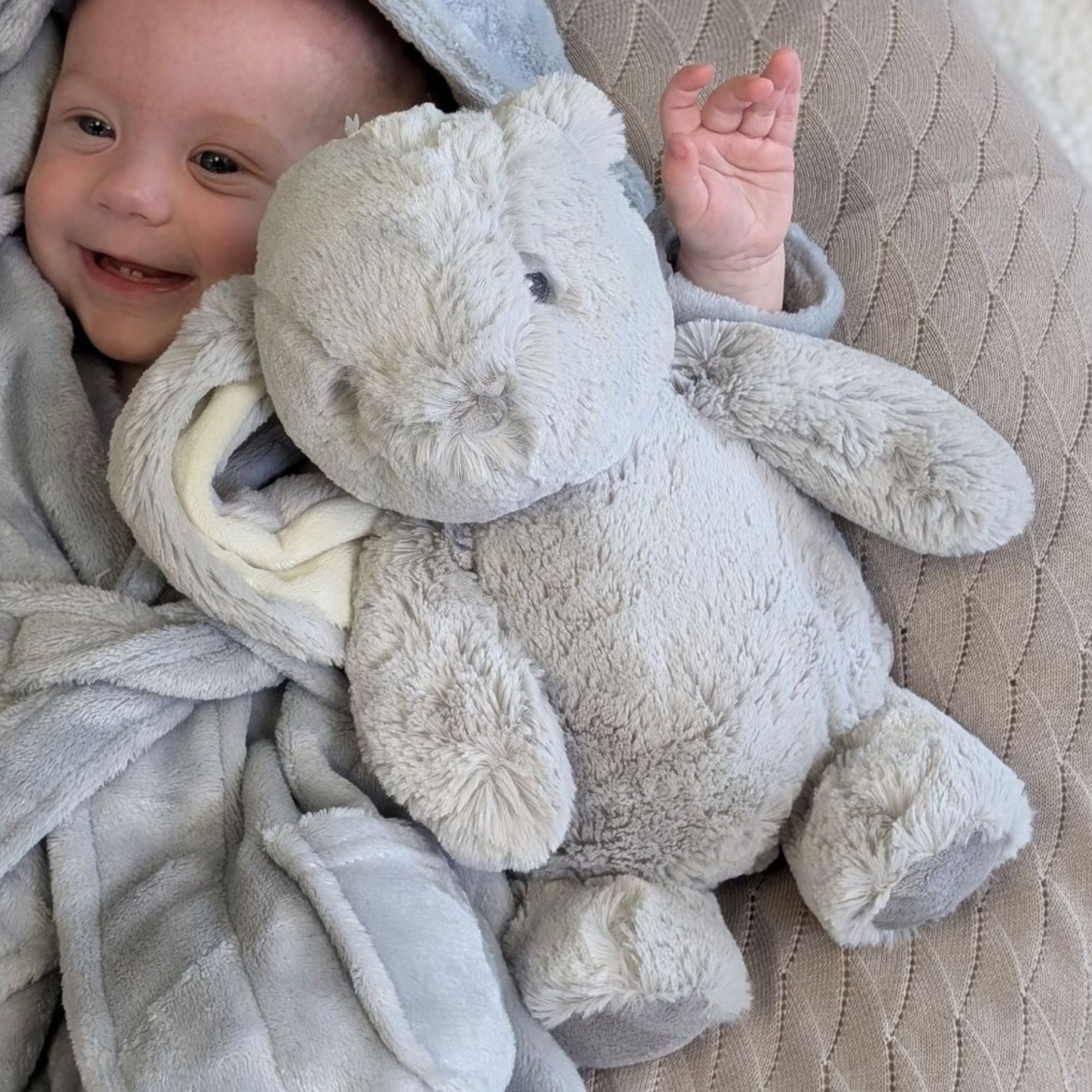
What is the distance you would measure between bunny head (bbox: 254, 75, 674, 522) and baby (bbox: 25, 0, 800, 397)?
6.2 inches

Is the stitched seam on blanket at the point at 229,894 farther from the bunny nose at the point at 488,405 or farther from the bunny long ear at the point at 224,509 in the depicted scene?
the bunny nose at the point at 488,405

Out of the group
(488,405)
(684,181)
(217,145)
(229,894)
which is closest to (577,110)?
(684,181)

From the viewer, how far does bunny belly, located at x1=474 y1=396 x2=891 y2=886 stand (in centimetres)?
79

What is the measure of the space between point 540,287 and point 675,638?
24 centimetres

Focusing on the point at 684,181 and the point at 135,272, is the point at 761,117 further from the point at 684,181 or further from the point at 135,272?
the point at 135,272

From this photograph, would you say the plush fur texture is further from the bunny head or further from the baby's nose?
the baby's nose

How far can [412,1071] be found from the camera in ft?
2.30

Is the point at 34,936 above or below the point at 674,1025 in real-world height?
below

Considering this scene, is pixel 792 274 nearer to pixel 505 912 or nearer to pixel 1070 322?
pixel 1070 322

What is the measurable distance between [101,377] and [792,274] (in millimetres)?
592

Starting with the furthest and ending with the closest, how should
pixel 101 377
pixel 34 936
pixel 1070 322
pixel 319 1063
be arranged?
1. pixel 101 377
2. pixel 1070 322
3. pixel 34 936
4. pixel 319 1063

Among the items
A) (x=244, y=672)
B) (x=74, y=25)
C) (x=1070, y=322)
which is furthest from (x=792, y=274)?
(x=74, y=25)

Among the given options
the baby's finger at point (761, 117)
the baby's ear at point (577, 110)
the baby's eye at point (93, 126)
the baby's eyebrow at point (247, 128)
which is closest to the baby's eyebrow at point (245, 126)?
the baby's eyebrow at point (247, 128)

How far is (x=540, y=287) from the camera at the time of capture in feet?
2.34
